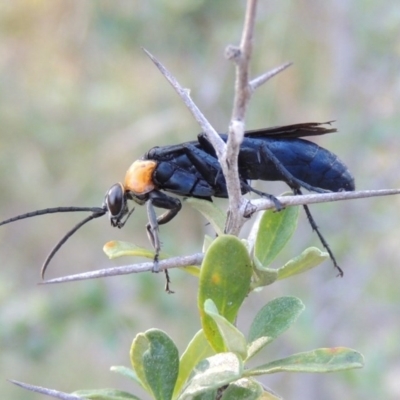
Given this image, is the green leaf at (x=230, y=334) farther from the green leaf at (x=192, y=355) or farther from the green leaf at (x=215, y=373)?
the green leaf at (x=192, y=355)

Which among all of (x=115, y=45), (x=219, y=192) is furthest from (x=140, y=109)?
(x=219, y=192)

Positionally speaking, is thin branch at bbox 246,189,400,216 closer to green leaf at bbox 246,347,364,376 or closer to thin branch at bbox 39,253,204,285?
thin branch at bbox 39,253,204,285


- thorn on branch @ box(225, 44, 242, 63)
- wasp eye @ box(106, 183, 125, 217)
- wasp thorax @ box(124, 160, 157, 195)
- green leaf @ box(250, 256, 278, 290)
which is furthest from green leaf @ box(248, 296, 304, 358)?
wasp thorax @ box(124, 160, 157, 195)

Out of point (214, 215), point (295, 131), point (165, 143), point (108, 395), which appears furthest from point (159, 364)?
point (165, 143)

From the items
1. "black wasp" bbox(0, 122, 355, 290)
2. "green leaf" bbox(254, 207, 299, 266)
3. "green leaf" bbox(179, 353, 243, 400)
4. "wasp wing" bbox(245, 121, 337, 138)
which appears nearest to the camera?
"green leaf" bbox(179, 353, 243, 400)

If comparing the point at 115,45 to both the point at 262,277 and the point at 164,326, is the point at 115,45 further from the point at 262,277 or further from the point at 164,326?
the point at 262,277
